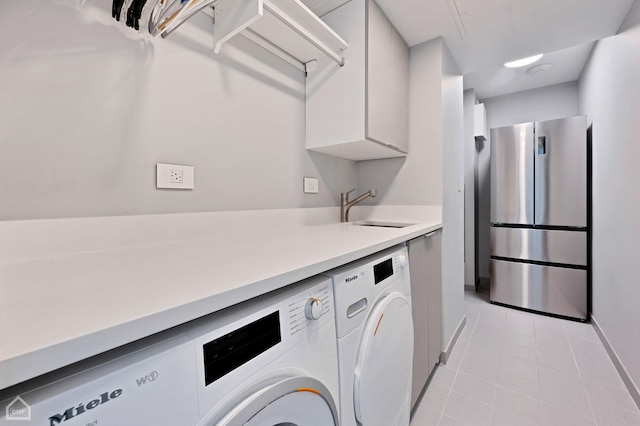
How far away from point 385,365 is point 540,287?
2.50 m

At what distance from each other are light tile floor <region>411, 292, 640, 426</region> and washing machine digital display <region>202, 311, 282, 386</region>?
4.06ft

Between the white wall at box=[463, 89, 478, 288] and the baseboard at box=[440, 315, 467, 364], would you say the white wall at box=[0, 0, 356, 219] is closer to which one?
the baseboard at box=[440, 315, 467, 364]

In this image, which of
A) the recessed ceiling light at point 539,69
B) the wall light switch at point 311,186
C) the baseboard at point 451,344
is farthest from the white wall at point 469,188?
the wall light switch at point 311,186

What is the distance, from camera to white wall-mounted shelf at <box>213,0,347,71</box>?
1.02 metres

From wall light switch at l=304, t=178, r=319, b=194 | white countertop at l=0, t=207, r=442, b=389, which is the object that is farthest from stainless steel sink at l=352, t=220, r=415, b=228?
white countertop at l=0, t=207, r=442, b=389

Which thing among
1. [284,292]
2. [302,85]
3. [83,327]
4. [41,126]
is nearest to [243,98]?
[302,85]

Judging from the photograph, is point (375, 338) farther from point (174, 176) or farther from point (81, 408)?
point (174, 176)

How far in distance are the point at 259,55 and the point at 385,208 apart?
131cm

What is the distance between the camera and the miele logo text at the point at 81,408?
0.96 ft

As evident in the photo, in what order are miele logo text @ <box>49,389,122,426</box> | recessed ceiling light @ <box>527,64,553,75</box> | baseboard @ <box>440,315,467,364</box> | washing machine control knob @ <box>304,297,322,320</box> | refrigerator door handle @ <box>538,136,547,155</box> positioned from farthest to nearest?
1. recessed ceiling light @ <box>527,64,553,75</box>
2. refrigerator door handle @ <box>538,136,547,155</box>
3. baseboard @ <box>440,315,467,364</box>
4. washing machine control knob @ <box>304,297,322,320</box>
5. miele logo text @ <box>49,389,122,426</box>

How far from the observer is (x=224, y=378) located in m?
0.45

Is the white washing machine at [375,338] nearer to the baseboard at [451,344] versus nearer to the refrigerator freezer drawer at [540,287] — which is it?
the baseboard at [451,344]

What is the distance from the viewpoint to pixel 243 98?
1.27 metres

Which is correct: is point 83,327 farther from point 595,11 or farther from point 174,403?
point 595,11
